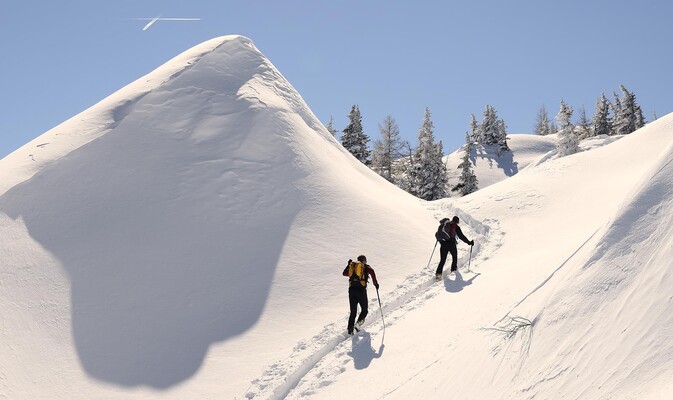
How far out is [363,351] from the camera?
A: 11.1 meters

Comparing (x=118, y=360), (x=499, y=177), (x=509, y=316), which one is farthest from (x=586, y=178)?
(x=499, y=177)

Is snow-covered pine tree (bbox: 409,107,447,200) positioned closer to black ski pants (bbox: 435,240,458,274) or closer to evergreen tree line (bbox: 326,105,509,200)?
evergreen tree line (bbox: 326,105,509,200)

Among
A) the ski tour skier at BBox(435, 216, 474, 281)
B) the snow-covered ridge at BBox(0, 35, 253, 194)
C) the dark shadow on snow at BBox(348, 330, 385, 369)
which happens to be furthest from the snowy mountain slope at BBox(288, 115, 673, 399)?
the snow-covered ridge at BBox(0, 35, 253, 194)

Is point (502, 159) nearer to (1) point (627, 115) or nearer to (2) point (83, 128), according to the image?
(1) point (627, 115)

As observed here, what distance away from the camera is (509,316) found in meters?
8.88

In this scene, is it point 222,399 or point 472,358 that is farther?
point 222,399

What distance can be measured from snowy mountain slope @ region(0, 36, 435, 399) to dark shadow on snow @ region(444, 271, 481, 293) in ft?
4.92

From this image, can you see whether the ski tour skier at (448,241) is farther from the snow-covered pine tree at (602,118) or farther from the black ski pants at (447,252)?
the snow-covered pine tree at (602,118)

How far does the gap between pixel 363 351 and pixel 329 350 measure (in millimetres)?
759

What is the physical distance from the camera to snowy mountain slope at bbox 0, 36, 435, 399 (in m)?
11.5

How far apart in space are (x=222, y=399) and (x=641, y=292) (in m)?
7.47

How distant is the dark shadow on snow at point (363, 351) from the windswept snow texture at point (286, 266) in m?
0.06

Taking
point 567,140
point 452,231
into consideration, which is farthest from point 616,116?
point 452,231

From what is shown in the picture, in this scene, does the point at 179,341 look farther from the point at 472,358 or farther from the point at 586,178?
the point at 586,178
